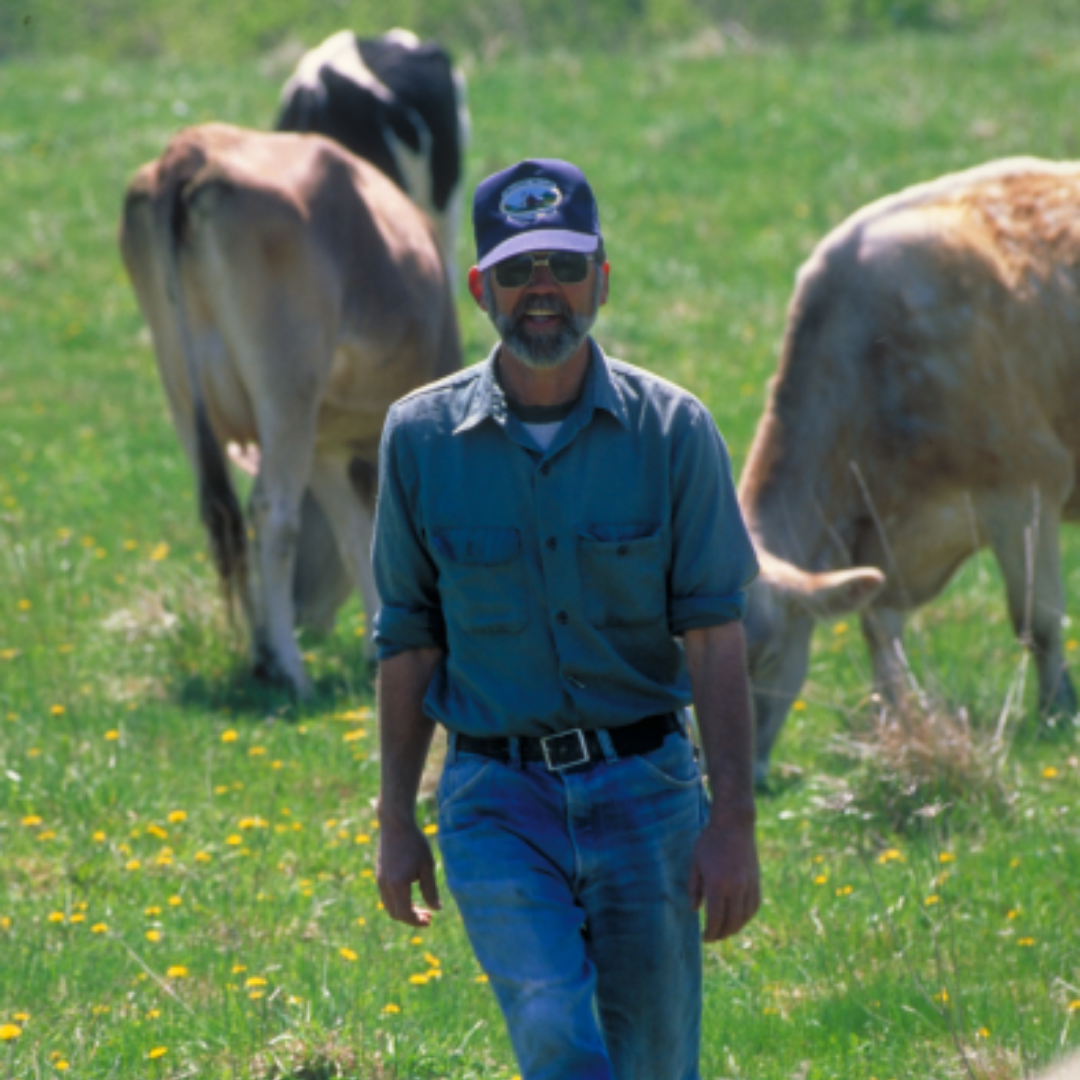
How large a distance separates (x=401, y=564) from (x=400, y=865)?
614 mm

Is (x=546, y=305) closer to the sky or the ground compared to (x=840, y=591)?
closer to the sky

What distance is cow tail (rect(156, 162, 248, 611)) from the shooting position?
7988mm

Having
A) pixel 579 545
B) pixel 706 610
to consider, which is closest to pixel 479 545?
pixel 579 545

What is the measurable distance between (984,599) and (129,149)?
1510 cm

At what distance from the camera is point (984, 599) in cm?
920

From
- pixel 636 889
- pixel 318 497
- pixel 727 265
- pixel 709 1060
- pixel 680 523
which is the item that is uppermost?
pixel 680 523

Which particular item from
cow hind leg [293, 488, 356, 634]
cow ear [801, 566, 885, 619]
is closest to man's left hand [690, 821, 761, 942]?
cow ear [801, 566, 885, 619]

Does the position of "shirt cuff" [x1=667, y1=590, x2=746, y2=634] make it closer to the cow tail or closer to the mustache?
the mustache

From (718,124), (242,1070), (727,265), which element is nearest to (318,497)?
(242,1070)

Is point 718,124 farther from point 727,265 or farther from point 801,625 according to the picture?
point 801,625

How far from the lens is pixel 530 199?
348cm

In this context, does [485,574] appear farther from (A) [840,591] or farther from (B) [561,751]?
(A) [840,591]

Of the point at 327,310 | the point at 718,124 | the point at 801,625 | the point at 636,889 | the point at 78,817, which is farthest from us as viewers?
the point at 718,124

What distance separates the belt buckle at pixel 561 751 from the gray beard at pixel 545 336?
729 millimetres
